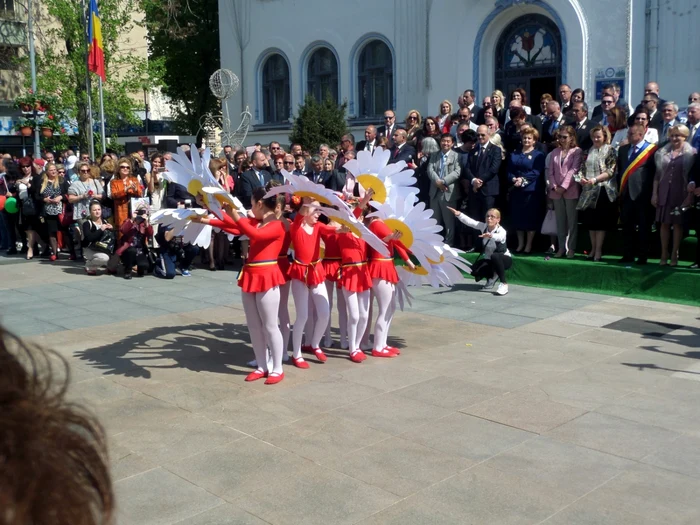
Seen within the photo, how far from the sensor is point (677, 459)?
16.9 ft

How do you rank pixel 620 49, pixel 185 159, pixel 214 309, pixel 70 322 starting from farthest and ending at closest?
pixel 620 49 < pixel 214 309 < pixel 70 322 < pixel 185 159

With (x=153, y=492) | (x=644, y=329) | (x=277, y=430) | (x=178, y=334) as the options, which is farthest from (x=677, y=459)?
(x=178, y=334)

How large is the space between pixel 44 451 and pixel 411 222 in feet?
21.7

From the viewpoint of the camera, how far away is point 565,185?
11.6 metres

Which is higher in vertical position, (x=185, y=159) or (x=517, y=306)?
(x=185, y=159)

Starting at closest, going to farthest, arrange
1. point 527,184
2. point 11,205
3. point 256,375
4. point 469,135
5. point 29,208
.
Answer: point 256,375 < point 527,184 < point 469,135 < point 29,208 < point 11,205

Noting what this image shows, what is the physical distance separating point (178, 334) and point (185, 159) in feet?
8.20

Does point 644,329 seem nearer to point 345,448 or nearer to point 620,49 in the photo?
point 345,448

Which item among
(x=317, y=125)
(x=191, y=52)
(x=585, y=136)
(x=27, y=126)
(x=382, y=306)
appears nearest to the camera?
(x=382, y=306)

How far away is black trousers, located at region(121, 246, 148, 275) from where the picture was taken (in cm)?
1305

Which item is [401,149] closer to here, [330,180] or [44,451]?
[330,180]

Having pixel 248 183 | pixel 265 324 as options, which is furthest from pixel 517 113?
pixel 265 324

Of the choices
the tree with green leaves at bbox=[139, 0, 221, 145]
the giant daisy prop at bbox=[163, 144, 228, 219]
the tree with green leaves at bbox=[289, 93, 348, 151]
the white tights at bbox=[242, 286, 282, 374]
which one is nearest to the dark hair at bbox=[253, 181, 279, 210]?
the giant daisy prop at bbox=[163, 144, 228, 219]

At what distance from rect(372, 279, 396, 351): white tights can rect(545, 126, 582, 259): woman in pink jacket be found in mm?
4815
